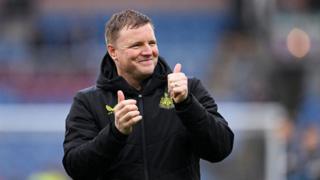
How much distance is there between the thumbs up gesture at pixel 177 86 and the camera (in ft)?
15.1

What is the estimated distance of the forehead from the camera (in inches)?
191

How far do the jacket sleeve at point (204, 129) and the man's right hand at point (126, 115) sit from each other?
22 cm

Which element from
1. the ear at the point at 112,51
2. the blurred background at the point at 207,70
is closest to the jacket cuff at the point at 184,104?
the ear at the point at 112,51

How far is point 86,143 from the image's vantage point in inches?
189

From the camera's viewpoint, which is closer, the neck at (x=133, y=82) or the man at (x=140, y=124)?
the man at (x=140, y=124)

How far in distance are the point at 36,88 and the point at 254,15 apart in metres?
6.32

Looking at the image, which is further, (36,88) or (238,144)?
(36,88)

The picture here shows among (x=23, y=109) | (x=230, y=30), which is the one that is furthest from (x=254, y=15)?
(x=23, y=109)

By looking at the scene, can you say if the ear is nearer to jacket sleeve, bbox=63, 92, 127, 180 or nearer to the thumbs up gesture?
jacket sleeve, bbox=63, 92, 127, 180

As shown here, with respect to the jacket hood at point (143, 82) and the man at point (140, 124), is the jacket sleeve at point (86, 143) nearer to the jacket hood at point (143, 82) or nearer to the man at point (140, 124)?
the man at point (140, 124)

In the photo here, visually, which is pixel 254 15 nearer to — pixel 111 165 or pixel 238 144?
pixel 238 144

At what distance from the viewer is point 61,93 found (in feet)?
54.1

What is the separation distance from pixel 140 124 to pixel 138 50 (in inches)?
13.3

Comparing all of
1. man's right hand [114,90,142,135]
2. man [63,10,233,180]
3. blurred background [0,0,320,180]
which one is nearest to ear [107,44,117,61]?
man [63,10,233,180]
